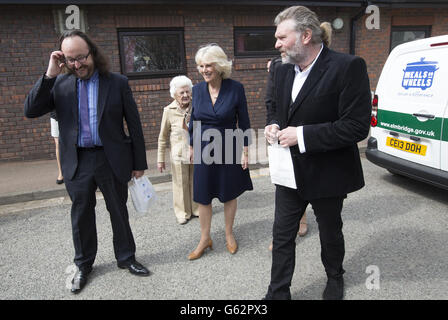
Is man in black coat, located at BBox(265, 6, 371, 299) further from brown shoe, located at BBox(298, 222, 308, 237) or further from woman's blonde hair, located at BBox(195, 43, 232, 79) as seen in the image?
brown shoe, located at BBox(298, 222, 308, 237)

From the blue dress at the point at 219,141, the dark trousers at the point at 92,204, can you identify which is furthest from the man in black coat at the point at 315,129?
the dark trousers at the point at 92,204

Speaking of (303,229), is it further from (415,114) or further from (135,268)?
(415,114)

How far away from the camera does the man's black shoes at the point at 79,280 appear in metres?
2.78

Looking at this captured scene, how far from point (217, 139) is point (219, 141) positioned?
27 millimetres

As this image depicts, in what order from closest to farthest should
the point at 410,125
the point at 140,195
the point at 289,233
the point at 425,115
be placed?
the point at 289,233 → the point at 140,195 → the point at 425,115 → the point at 410,125

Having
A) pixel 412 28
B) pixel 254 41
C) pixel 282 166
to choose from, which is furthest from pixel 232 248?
pixel 412 28

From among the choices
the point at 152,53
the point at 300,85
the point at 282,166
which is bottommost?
the point at 282,166

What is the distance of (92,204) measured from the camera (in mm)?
2873

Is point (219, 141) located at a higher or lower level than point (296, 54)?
lower

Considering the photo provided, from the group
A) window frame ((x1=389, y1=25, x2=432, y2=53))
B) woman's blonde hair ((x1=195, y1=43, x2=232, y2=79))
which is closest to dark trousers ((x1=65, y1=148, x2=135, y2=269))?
woman's blonde hair ((x1=195, y1=43, x2=232, y2=79))

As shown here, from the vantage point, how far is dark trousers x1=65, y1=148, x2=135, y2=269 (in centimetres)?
273

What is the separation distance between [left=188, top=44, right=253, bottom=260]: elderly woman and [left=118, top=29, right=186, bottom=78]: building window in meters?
4.50

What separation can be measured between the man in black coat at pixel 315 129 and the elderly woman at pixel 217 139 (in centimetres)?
67
